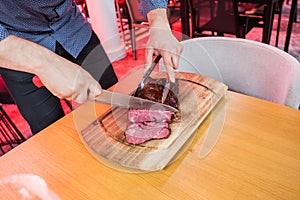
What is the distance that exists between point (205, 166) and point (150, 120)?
0.63 feet

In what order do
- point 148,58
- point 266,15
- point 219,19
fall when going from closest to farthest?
point 148,58, point 266,15, point 219,19

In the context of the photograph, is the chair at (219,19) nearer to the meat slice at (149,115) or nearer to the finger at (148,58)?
the finger at (148,58)

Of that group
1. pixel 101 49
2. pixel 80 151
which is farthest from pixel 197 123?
pixel 101 49

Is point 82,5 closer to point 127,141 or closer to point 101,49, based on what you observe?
point 101,49

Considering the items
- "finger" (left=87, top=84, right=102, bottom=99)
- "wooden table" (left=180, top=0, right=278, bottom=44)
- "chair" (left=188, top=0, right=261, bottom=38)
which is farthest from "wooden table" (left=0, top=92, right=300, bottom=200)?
"chair" (left=188, top=0, right=261, bottom=38)

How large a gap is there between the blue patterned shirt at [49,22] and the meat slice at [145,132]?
1.46 ft

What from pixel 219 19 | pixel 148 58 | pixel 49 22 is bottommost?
pixel 219 19

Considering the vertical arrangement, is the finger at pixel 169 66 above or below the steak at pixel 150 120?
above

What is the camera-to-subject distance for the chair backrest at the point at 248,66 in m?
0.72

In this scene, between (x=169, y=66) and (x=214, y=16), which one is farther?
(x=214, y=16)

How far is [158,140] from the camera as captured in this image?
0.63 metres

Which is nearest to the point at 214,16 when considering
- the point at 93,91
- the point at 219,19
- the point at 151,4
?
the point at 219,19

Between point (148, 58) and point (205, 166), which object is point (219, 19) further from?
point (205, 166)

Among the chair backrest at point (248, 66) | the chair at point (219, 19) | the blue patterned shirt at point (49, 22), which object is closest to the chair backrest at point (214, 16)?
the chair at point (219, 19)
